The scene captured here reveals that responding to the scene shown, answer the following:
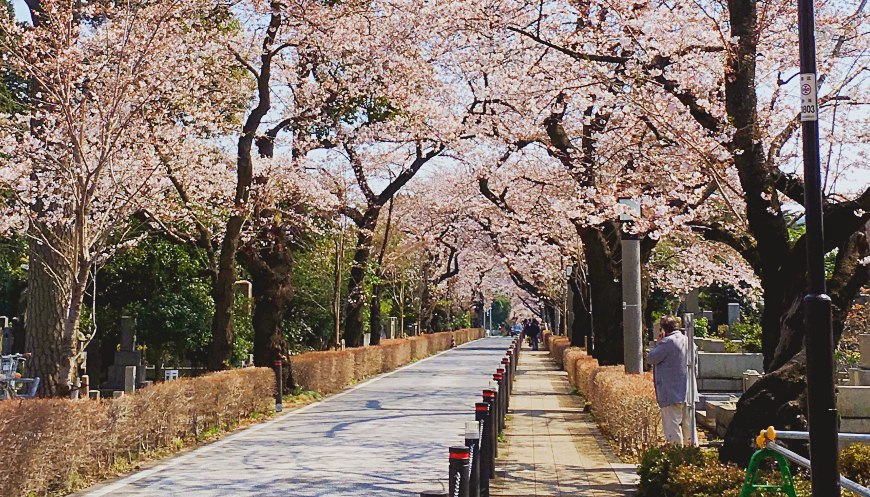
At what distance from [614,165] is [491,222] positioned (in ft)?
52.5

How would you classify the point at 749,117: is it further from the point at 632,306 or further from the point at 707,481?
the point at 632,306

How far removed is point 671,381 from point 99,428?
633 cm

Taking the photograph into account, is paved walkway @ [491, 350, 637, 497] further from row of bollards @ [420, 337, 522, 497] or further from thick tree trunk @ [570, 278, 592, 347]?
thick tree trunk @ [570, 278, 592, 347]

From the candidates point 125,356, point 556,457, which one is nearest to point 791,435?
point 556,457

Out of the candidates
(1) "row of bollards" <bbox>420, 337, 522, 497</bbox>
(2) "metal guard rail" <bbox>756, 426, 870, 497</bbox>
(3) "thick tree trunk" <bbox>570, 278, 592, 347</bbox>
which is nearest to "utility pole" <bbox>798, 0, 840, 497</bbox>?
(2) "metal guard rail" <bbox>756, 426, 870, 497</bbox>

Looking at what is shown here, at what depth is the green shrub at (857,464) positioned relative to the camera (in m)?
7.36

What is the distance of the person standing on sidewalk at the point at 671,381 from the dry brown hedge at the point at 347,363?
11.7 metres

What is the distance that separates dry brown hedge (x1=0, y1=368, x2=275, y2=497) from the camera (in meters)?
8.87

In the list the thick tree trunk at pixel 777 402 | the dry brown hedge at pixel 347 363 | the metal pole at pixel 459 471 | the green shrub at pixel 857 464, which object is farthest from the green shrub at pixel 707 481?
the dry brown hedge at pixel 347 363

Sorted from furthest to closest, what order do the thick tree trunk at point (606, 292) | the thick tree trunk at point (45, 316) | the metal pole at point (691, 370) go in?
the thick tree trunk at point (606, 292) < the thick tree trunk at point (45, 316) < the metal pole at point (691, 370)

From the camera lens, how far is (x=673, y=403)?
36.0ft

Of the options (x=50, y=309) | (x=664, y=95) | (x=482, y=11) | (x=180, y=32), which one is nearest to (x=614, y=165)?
(x=664, y=95)

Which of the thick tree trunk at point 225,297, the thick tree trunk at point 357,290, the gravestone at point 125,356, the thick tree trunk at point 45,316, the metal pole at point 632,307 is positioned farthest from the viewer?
the thick tree trunk at point 357,290

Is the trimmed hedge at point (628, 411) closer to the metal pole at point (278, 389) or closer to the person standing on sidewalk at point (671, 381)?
the person standing on sidewalk at point (671, 381)
